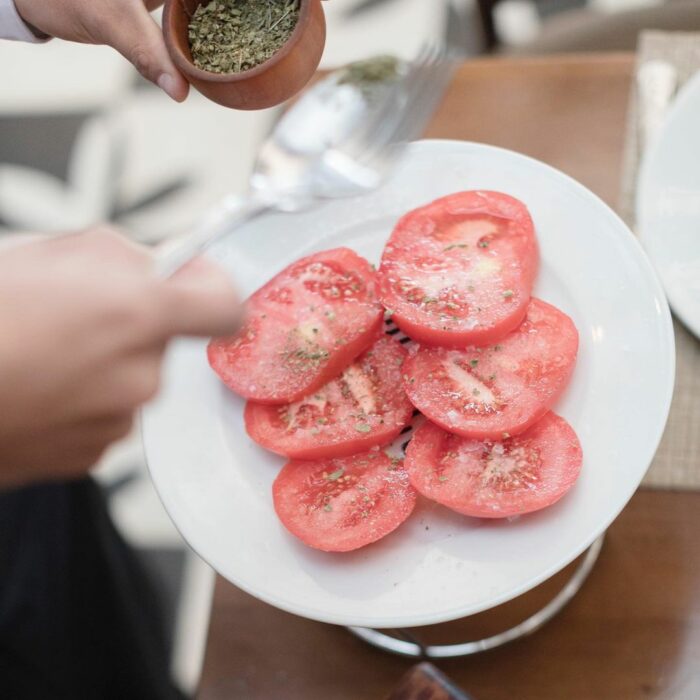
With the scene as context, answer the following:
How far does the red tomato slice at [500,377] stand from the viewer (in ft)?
2.79

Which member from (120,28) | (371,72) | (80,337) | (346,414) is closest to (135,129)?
(371,72)

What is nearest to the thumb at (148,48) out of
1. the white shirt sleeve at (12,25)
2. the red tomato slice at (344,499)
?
the white shirt sleeve at (12,25)

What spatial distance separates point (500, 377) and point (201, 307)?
38 cm

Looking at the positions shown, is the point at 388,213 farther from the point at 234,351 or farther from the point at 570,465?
the point at 570,465

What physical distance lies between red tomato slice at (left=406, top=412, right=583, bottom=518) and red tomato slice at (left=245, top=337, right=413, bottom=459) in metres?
0.04

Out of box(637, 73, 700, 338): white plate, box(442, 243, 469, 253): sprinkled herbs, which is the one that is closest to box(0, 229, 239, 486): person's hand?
box(442, 243, 469, 253): sprinkled herbs

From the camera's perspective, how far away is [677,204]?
1064 millimetres

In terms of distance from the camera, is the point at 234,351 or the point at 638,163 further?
the point at 638,163

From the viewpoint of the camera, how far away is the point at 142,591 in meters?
1.59

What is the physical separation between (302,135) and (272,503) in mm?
515

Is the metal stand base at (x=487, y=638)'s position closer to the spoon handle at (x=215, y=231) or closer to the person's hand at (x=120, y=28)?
the spoon handle at (x=215, y=231)

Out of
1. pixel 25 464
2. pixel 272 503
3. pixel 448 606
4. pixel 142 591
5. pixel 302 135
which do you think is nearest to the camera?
pixel 25 464

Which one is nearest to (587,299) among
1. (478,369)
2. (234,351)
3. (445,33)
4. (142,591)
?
(478,369)

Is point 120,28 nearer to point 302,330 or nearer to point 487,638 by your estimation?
point 302,330
